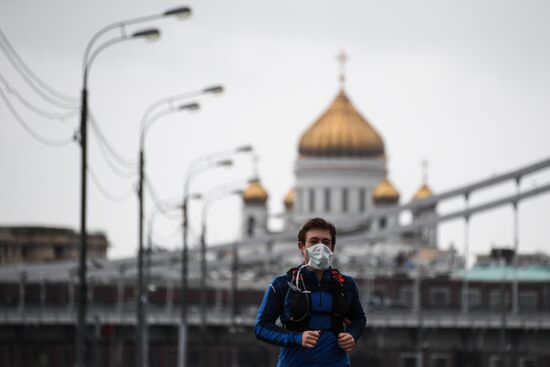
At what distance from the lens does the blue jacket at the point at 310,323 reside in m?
13.2

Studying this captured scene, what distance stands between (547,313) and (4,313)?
81.3ft

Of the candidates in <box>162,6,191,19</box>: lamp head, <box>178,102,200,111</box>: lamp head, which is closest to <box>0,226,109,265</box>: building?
<box>178,102,200,111</box>: lamp head

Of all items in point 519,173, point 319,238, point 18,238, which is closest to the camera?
point 319,238

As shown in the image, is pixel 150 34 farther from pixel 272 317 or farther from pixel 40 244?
pixel 40 244

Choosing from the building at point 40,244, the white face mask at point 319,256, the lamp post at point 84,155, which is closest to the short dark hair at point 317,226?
the white face mask at point 319,256

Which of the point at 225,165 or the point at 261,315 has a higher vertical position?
the point at 225,165

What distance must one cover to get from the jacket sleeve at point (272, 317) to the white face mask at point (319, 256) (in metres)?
0.29

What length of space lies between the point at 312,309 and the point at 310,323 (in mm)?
93

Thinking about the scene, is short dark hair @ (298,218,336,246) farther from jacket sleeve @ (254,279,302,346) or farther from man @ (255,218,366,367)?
jacket sleeve @ (254,279,302,346)

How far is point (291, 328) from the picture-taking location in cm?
1327

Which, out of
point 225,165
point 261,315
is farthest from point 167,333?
point 261,315

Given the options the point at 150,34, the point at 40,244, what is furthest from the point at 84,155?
the point at 40,244

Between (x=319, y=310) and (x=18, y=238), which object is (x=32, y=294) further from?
(x=319, y=310)

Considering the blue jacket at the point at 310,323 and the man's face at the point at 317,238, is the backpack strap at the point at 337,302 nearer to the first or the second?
the blue jacket at the point at 310,323
